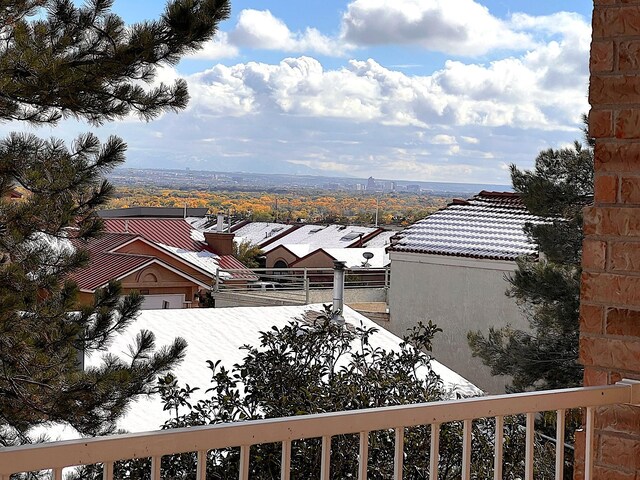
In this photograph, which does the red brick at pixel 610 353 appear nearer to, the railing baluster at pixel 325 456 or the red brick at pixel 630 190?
the red brick at pixel 630 190

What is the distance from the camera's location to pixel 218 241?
67.1ft

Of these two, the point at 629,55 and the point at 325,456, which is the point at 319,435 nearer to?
the point at 325,456

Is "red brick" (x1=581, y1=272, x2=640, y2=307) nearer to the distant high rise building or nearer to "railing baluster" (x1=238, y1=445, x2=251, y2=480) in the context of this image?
"railing baluster" (x1=238, y1=445, x2=251, y2=480)

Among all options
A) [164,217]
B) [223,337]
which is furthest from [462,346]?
[164,217]

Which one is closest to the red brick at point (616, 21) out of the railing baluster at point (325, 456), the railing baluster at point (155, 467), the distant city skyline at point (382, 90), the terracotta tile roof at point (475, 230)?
the railing baluster at point (325, 456)

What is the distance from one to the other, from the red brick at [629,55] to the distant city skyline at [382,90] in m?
16.8

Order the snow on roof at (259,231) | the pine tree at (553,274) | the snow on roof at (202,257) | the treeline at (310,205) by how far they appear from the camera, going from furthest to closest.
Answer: the snow on roof at (259,231) < the treeline at (310,205) < the snow on roof at (202,257) < the pine tree at (553,274)

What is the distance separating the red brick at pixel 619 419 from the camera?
71.7 inches

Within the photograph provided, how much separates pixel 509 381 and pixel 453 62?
87.6 ft

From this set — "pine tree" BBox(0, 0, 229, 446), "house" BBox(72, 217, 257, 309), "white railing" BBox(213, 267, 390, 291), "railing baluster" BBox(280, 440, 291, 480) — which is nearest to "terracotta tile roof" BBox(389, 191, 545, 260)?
"white railing" BBox(213, 267, 390, 291)

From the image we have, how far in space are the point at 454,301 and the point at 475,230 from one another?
94cm

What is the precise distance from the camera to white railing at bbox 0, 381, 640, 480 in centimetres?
109

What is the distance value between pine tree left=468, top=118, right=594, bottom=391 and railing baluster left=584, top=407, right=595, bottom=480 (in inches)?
228

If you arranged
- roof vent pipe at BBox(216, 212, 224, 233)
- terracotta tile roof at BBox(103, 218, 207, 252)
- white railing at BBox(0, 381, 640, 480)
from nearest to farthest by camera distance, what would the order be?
white railing at BBox(0, 381, 640, 480) < terracotta tile roof at BBox(103, 218, 207, 252) < roof vent pipe at BBox(216, 212, 224, 233)
